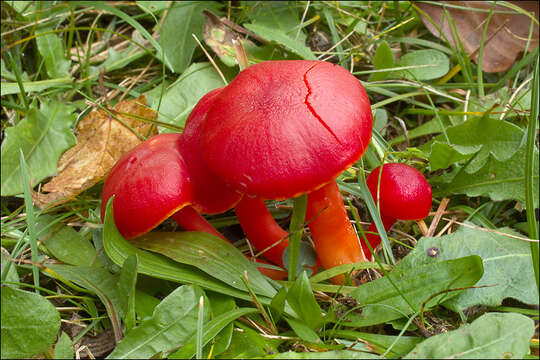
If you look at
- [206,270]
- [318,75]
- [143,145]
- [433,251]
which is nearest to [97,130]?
[143,145]

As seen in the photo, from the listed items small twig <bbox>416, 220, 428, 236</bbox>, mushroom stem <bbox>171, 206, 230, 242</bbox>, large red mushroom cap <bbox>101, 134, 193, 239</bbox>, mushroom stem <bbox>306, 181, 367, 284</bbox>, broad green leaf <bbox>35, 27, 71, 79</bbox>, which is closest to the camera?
large red mushroom cap <bbox>101, 134, 193, 239</bbox>

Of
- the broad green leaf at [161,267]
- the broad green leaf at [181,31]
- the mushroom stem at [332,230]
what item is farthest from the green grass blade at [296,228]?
the broad green leaf at [181,31]

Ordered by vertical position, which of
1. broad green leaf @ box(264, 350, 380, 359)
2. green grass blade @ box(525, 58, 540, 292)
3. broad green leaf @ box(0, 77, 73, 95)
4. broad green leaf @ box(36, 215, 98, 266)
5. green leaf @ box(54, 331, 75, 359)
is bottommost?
broad green leaf @ box(264, 350, 380, 359)

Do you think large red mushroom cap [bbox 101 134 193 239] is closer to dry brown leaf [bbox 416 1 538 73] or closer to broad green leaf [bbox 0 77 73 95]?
broad green leaf [bbox 0 77 73 95]

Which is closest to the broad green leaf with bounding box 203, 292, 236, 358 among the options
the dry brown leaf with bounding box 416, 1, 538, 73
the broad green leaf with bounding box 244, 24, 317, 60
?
the broad green leaf with bounding box 244, 24, 317, 60

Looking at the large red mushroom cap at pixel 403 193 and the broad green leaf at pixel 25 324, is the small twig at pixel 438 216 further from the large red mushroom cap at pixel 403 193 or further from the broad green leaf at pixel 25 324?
the broad green leaf at pixel 25 324

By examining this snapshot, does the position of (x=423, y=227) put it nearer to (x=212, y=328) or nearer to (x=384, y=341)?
(x=384, y=341)

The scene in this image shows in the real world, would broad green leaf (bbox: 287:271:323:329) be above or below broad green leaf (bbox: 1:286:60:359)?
below

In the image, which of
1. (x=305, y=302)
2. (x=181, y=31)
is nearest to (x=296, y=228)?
(x=305, y=302)
